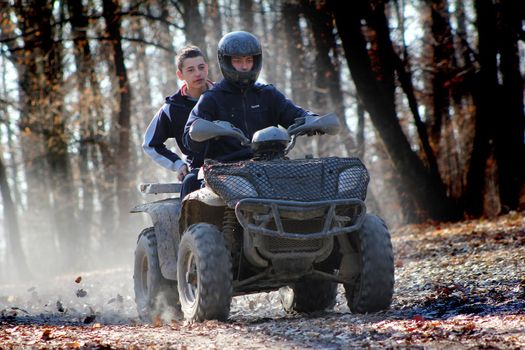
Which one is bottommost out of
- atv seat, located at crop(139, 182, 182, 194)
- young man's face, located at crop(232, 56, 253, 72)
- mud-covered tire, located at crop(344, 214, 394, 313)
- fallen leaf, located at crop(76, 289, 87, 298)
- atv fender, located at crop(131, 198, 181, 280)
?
fallen leaf, located at crop(76, 289, 87, 298)

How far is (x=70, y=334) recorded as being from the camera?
7.06 metres

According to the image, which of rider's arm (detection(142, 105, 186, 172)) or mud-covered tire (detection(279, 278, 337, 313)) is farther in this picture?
rider's arm (detection(142, 105, 186, 172))

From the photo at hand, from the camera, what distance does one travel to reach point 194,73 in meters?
9.91

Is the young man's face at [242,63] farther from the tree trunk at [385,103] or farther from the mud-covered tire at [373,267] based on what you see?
the tree trunk at [385,103]

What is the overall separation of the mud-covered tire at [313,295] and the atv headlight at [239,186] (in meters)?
1.93

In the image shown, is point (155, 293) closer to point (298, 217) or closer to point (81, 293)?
point (298, 217)

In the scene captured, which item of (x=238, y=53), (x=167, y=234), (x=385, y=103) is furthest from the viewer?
(x=385, y=103)

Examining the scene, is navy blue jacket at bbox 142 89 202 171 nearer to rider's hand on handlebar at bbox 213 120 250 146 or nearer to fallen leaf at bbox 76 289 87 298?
rider's hand on handlebar at bbox 213 120 250 146

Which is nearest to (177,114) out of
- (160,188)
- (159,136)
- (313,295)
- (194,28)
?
(159,136)

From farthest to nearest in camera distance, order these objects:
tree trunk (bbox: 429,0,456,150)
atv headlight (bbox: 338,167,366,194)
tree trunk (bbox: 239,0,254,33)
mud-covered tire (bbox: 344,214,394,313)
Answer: tree trunk (bbox: 239,0,254,33) < tree trunk (bbox: 429,0,456,150) < mud-covered tire (bbox: 344,214,394,313) < atv headlight (bbox: 338,167,366,194)

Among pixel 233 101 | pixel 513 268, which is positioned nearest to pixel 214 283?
pixel 233 101

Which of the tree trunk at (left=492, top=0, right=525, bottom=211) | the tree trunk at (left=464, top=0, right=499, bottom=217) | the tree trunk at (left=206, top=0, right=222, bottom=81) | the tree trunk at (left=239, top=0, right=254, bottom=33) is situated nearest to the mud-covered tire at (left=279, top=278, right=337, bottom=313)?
the tree trunk at (left=492, top=0, right=525, bottom=211)

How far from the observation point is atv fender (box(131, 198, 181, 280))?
8727 mm

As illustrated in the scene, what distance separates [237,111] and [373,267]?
1.87m
